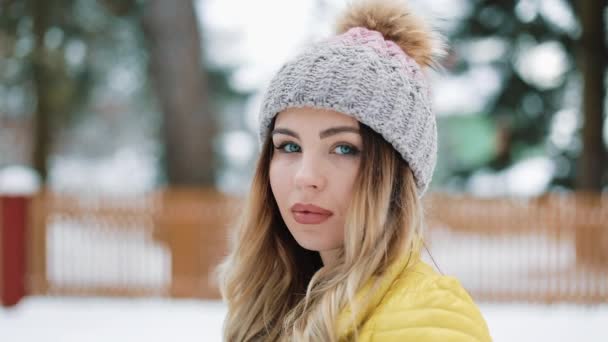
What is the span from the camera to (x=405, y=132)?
192cm

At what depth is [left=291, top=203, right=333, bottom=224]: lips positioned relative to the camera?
1.97 metres

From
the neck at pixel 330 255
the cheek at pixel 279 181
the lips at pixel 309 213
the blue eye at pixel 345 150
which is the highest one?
the blue eye at pixel 345 150

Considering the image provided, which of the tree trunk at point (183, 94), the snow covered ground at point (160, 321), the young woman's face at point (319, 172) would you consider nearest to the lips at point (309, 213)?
the young woman's face at point (319, 172)

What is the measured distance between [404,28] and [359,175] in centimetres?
58

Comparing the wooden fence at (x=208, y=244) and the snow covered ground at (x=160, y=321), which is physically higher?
the wooden fence at (x=208, y=244)

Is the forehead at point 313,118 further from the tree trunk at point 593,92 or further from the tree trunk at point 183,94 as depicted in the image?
the tree trunk at point 593,92

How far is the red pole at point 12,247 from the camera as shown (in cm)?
800

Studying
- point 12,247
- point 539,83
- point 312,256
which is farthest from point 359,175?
point 539,83

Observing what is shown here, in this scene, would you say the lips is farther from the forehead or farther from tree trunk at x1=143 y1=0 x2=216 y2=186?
tree trunk at x1=143 y1=0 x2=216 y2=186

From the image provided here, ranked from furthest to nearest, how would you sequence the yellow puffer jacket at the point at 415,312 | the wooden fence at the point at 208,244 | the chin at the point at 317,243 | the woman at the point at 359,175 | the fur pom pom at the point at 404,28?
the wooden fence at the point at 208,244
the fur pom pom at the point at 404,28
the chin at the point at 317,243
the woman at the point at 359,175
the yellow puffer jacket at the point at 415,312

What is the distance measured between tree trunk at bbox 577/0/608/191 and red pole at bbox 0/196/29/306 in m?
10.0

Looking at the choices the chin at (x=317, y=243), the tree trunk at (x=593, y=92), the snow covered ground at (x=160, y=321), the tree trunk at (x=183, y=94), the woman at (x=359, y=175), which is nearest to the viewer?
the woman at (x=359, y=175)

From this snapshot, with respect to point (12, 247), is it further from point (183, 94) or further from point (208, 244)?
point (183, 94)

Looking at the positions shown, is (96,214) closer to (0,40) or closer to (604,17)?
(604,17)
